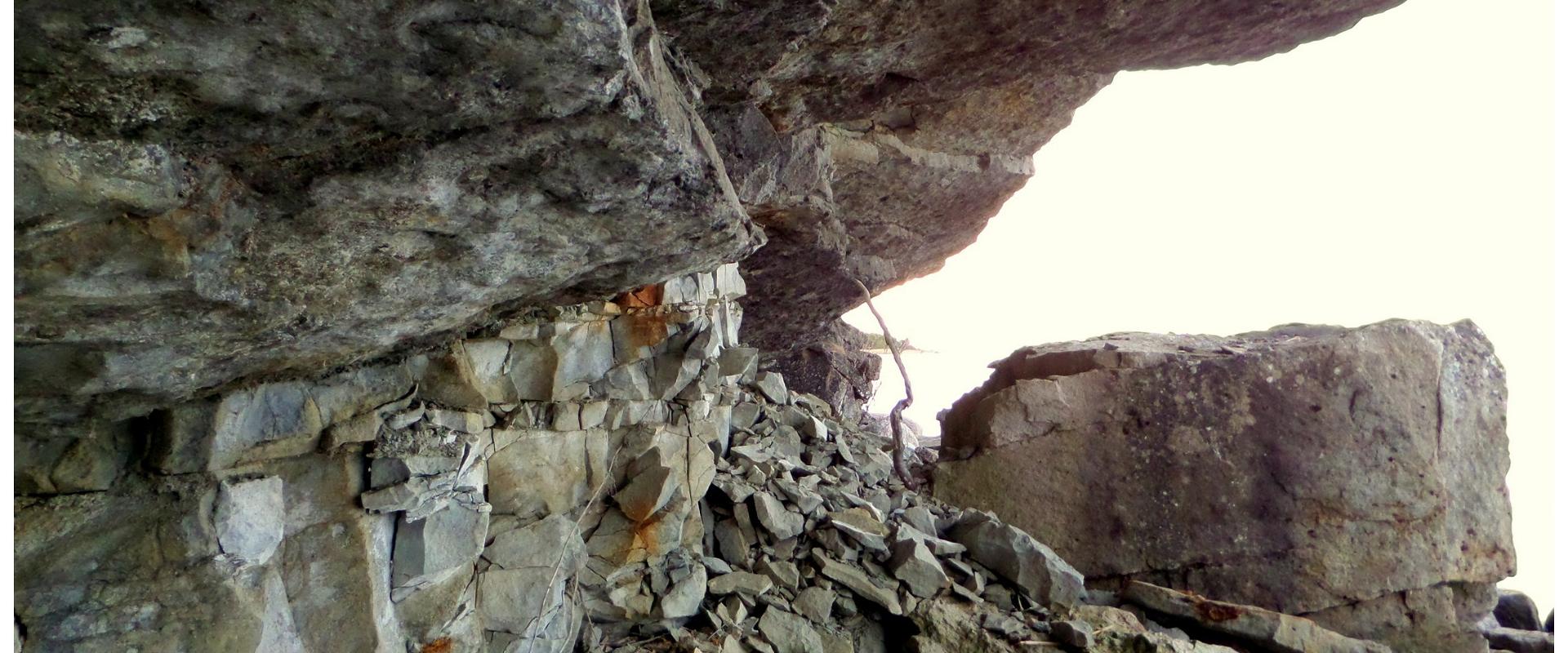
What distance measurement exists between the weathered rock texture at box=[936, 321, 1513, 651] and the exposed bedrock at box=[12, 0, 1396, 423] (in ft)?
10.3

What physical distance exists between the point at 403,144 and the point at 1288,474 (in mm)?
6622

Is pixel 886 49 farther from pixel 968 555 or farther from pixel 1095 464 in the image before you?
pixel 1095 464

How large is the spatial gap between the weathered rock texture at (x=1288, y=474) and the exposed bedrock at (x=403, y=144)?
3146mm

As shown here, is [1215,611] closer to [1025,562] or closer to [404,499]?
[1025,562]

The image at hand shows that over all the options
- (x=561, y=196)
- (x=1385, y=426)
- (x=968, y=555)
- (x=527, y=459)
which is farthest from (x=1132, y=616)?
(x=561, y=196)

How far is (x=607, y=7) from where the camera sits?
6.49ft

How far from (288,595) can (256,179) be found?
198 cm

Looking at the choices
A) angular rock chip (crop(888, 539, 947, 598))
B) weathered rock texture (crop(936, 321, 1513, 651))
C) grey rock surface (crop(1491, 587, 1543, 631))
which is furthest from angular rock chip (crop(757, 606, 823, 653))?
grey rock surface (crop(1491, 587, 1543, 631))

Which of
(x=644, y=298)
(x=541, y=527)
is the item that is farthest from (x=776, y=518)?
(x=644, y=298)

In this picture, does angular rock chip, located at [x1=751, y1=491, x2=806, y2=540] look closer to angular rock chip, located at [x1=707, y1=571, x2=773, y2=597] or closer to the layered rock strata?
the layered rock strata

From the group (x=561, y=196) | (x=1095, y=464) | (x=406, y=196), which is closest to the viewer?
(x=406, y=196)

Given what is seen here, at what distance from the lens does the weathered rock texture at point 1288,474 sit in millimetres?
6184

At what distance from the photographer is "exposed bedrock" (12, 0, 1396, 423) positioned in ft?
6.00

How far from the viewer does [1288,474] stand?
6.36m
